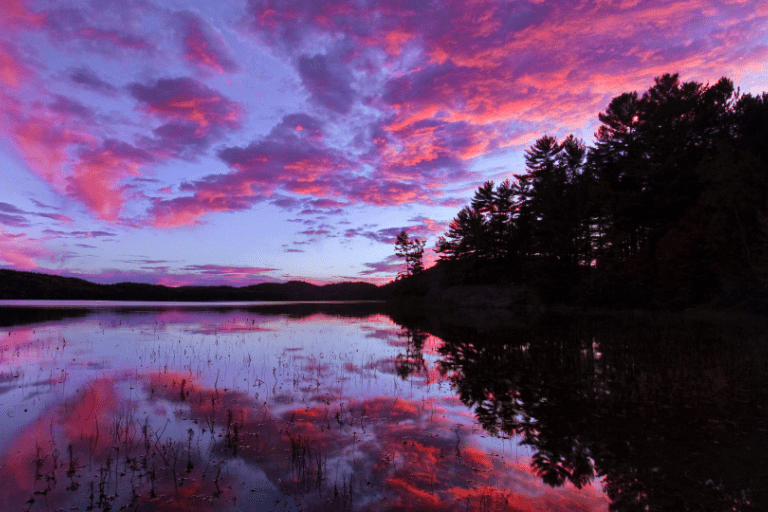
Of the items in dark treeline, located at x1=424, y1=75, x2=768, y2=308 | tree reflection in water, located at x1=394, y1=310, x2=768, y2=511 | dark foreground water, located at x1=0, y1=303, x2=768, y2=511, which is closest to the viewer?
dark foreground water, located at x1=0, y1=303, x2=768, y2=511

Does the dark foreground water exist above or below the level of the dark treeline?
below

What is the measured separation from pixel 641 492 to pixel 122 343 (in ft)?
89.7

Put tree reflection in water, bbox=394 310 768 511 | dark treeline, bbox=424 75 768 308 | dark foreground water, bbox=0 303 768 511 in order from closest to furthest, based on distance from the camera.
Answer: dark foreground water, bbox=0 303 768 511
tree reflection in water, bbox=394 310 768 511
dark treeline, bbox=424 75 768 308

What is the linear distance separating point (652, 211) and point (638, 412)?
46.4m

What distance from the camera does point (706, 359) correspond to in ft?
50.6

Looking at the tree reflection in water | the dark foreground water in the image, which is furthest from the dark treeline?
the dark foreground water

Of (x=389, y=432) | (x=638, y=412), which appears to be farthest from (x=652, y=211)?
(x=389, y=432)

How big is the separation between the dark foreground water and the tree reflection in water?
5cm

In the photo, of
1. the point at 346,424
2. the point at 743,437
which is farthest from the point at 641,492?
the point at 346,424

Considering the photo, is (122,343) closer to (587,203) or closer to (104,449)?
(104,449)

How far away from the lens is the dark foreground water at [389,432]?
5.85m

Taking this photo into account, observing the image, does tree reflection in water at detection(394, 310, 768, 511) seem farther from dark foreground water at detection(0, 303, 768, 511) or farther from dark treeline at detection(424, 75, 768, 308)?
dark treeline at detection(424, 75, 768, 308)

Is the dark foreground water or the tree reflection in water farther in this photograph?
the tree reflection in water

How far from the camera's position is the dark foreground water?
585 centimetres
